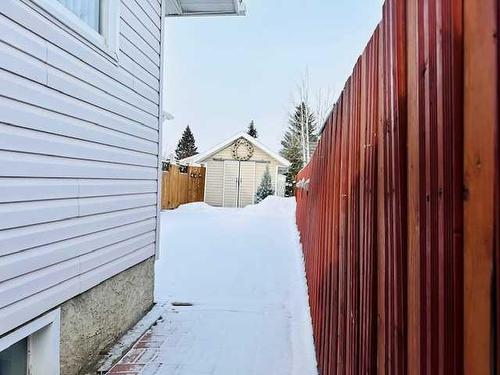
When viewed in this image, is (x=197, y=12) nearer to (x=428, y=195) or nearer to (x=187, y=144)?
(x=428, y=195)

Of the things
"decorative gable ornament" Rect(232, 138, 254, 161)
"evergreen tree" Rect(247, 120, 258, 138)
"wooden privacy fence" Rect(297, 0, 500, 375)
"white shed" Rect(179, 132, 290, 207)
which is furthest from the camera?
"evergreen tree" Rect(247, 120, 258, 138)

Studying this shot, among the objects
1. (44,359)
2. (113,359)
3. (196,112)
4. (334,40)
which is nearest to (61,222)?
(44,359)

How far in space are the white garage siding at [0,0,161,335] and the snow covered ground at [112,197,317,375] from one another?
85cm

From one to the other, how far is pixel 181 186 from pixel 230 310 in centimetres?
1397

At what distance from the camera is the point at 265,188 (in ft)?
72.5

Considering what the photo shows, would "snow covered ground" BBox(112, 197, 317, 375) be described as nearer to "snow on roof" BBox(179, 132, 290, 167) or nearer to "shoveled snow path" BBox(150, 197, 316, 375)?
"shoveled snow path" BBox(150, 197, 316, 375)

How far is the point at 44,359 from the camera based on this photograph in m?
2.63

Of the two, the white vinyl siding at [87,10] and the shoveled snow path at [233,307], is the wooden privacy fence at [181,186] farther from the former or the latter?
the white vinyl siding at [87,10]

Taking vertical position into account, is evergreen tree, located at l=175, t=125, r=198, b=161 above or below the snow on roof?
above

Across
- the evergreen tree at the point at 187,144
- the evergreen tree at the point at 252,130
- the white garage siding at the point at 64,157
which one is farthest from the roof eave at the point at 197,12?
the evergreen tree at the point at 187,144

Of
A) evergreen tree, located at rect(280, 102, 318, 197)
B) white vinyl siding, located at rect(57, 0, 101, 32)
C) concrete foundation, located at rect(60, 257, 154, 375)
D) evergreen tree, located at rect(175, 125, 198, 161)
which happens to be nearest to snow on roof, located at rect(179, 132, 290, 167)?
evergreen tree, located at rect(280, 102, 318, 197)

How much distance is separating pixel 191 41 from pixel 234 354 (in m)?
18.7

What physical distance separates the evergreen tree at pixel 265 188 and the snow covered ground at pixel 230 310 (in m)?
12.2

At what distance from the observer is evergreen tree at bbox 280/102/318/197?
26.4m
